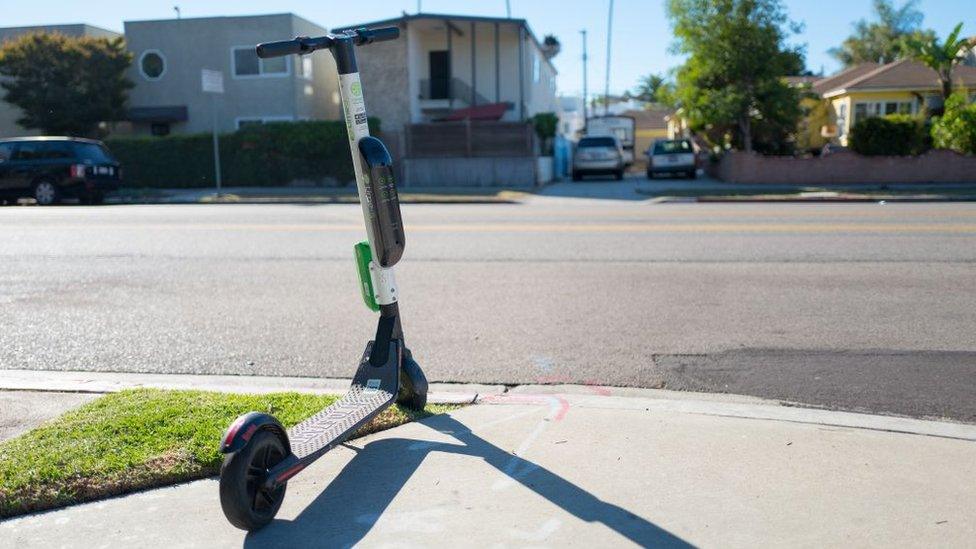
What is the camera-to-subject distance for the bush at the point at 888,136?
2450 centimetres

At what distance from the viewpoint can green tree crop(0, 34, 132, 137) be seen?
2919 centimetres

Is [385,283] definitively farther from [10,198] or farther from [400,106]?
[400,106]

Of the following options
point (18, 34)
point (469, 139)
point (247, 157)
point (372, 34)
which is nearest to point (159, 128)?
point (18, 34)

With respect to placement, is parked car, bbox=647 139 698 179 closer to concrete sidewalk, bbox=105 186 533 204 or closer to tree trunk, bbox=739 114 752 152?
tree trunk, bbox=739 114 752 152

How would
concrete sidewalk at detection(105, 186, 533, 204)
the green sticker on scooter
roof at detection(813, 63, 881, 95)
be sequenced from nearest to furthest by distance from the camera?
1. the green sticker on scooter
2. concrete sidewalk at detection(105, 186, 533, 204)
3. roof at detection(813, 63, 881, 95)

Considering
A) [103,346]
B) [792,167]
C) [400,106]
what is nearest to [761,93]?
[792,167]

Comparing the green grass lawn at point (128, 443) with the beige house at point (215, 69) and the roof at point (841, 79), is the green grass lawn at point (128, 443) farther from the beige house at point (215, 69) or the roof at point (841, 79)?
the roof at point (841, 79)

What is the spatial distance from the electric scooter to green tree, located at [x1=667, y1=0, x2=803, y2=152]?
23.5 m

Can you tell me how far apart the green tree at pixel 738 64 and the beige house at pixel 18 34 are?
21684mm

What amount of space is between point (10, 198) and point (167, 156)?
6165 mm

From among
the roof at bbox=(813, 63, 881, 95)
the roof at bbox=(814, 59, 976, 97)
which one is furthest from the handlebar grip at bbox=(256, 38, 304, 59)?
the roof at bbox=(813, 63, 881, 95)

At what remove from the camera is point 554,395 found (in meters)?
5.24

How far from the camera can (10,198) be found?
21.2 meters

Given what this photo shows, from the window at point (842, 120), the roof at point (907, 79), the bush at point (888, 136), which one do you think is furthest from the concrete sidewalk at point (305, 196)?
the window at point (842, 120)
